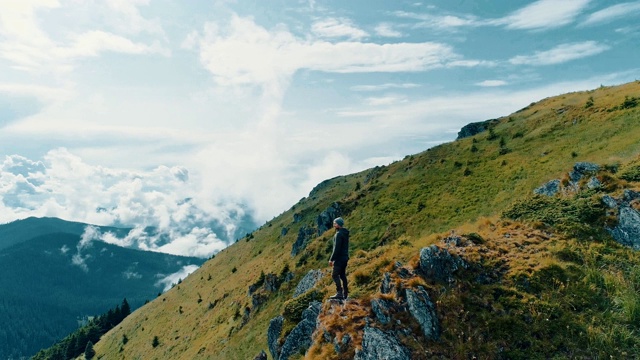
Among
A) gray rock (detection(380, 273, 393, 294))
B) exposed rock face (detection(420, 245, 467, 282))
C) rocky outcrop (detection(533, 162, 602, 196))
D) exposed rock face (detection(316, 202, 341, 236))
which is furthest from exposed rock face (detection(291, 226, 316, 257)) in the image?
exposed rock face (detection(420, 245, 467, 282))

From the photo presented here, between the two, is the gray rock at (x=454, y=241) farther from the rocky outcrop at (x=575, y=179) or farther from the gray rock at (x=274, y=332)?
the gray rock at (x=274, y=332)

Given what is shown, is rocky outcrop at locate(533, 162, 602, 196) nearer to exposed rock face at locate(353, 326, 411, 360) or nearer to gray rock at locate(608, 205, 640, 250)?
gray rock at locate(608, 205, 640, 250)

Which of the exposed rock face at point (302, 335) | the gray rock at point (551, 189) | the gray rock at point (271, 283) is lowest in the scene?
the gray rock at point (271, 283)

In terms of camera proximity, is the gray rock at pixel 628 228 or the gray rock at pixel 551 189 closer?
the gray rock at pixel 628 228

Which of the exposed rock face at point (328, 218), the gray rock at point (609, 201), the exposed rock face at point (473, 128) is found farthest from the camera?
the exposed rock face at point (473, 128)

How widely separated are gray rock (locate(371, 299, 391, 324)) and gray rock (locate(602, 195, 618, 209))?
16628mm

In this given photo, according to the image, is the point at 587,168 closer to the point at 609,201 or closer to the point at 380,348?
the point at 609,201

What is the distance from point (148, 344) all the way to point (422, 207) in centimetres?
6572

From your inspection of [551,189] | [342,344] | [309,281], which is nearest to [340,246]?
[342,344]

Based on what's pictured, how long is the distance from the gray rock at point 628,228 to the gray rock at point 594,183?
368cm

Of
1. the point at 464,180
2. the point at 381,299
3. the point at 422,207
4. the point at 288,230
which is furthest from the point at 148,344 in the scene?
the point at 381,299

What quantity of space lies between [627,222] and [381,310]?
52.3 ft

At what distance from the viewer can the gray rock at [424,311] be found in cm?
1652

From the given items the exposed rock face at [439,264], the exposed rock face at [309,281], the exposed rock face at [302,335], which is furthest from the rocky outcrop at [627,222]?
the exposed rock face at [309,281]
